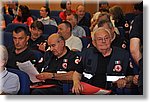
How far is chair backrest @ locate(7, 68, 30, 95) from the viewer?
1.98m

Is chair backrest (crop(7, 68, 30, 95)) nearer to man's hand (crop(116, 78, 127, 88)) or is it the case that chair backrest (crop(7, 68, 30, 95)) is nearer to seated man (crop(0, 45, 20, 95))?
seated man (crop(0, 45, 20, 95))

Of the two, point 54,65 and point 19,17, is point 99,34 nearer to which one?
point 54,65

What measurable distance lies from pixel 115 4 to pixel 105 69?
0.46 m

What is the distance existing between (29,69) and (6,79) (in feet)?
0.61

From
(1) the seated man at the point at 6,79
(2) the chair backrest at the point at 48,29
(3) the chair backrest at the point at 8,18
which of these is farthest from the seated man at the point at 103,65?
(3) the chair backrest at the point at 8,18

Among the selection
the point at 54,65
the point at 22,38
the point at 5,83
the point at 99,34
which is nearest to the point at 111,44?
the point at 99,34

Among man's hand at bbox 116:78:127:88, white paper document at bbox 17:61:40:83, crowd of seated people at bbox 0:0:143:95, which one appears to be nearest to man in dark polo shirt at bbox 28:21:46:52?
crowd of seated people at bbox 0:0:143:95

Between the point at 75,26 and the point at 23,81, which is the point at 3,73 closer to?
the point at 23,81

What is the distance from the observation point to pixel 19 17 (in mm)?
Result: 1972

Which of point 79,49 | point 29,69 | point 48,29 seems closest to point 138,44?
point 79,49

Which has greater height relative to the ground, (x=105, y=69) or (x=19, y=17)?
(x=19, y=17)

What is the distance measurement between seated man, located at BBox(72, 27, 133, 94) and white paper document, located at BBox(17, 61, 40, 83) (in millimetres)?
282

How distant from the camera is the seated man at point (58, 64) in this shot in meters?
1.99

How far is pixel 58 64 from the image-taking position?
2.00 meters
